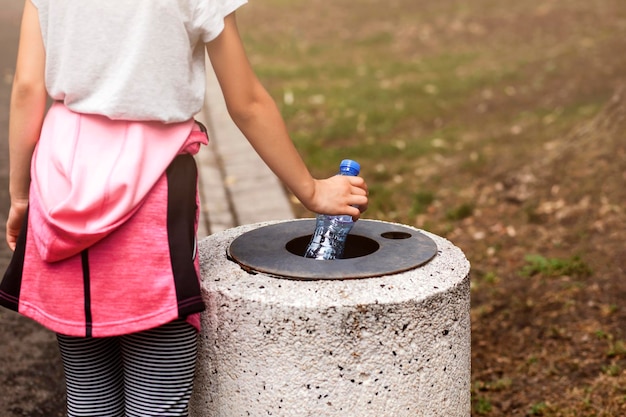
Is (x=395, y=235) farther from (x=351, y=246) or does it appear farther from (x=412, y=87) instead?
(x=412, y=87)

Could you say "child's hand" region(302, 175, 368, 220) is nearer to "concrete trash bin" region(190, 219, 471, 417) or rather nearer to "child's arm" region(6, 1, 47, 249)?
"concrete trash bin" region(190, 219, 471, 417)

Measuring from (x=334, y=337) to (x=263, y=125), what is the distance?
0.55m

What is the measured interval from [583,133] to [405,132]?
198 cm

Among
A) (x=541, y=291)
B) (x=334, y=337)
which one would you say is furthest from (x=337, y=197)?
(x=541, y=291)

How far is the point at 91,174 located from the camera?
6.82ft

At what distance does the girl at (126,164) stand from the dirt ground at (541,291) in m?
1.44

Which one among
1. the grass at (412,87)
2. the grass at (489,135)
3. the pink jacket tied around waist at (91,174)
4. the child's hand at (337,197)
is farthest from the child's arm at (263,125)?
the grass at (412,87)

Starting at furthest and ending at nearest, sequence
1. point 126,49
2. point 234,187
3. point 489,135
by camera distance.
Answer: point 489,135 < point 234,187 < point 126,49

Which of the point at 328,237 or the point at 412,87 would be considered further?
the point at 412,87

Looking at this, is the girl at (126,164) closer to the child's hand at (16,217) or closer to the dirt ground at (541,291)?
the child's hand at (16,217)

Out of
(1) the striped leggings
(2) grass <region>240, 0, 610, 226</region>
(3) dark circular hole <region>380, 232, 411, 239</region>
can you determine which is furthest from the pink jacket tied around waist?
(2) grass <region>240, 0, 610, 226</region>

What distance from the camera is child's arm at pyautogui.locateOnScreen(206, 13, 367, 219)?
215 centimetres

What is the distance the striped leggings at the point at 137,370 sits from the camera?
7.41ft

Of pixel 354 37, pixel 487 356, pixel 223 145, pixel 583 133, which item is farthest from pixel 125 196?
pixel 354 37
